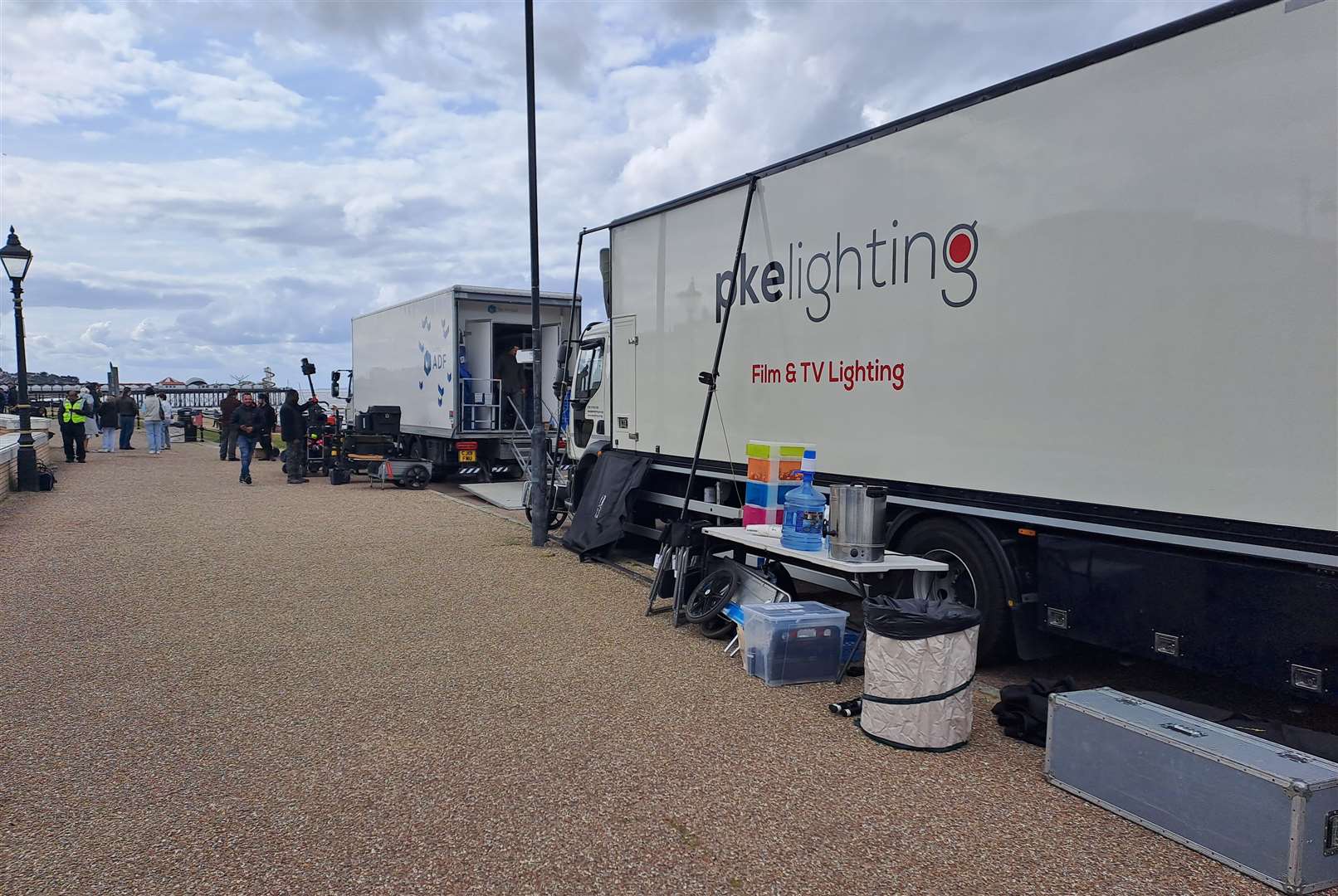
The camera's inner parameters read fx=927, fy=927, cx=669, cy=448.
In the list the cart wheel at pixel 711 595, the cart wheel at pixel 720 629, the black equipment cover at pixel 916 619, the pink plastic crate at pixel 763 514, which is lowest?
the cart wheel at pixel 720 629

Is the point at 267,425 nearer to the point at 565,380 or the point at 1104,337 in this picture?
the point at 565,380

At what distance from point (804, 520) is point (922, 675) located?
1.38m

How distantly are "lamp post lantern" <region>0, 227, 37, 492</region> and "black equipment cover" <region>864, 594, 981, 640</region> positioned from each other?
48.2 feet

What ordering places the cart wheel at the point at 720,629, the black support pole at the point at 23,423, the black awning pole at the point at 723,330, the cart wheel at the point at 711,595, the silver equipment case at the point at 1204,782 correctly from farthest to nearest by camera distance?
1. the black support pole at the point at 23,423
2. the black awning pole at the point at 723,330
3. the cart wheel at the point at 720,629
4. the cart wheel at the point at 711,595
5. the silver equipment case at the point at 1204,782

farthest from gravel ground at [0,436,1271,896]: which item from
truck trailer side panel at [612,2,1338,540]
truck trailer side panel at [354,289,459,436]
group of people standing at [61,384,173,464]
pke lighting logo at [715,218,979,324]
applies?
group of people standing at [61,384,173,464]

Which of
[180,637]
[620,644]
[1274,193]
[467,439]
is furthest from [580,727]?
[467,439]

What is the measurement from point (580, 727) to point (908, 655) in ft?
5.38

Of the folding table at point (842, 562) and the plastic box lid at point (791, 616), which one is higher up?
the folding table at point (842, 562)

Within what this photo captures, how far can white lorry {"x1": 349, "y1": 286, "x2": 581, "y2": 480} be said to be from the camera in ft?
49.7

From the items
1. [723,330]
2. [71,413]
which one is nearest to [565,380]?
[723,330]

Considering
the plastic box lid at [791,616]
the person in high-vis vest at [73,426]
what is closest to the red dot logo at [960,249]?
the plastic box lid at [791,616]

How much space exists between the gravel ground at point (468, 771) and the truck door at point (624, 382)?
2.16 meters

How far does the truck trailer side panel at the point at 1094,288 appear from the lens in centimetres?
390

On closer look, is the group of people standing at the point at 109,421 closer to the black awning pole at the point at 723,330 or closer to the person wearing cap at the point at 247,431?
the person wearing cap at the point at 247,431
